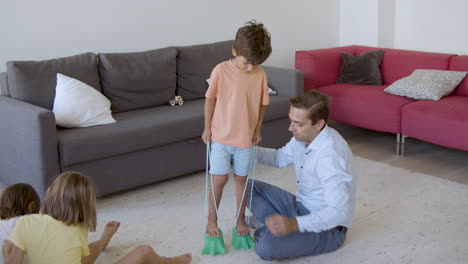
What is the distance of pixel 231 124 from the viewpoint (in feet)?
8.90

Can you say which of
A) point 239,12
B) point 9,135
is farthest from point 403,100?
point 9,135

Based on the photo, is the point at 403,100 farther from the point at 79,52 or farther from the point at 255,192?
the point at 79,52

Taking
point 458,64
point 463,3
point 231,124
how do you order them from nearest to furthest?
point 231,124 < point 458,64 < point 463,3

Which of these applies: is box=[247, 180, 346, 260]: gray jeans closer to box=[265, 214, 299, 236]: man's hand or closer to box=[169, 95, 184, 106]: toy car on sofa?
box=[265, 214, 299, 236]: man's hand

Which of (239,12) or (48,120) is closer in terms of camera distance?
(48,120)

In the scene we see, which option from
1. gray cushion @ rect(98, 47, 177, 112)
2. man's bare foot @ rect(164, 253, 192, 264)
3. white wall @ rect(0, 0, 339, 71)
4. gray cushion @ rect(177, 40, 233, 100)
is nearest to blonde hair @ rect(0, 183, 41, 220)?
man's bare foot @ rect(164, 253, 192, 264)

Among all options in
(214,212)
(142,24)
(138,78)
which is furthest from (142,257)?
(142,24)

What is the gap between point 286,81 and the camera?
4.30 metres

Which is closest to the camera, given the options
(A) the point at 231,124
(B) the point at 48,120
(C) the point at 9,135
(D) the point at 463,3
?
(A) the point at 231,124

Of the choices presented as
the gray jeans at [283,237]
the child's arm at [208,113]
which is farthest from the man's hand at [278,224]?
the child's arm at [208,113]

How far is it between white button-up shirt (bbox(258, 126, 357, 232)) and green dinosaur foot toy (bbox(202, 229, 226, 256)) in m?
0.44

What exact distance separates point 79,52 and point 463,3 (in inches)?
126

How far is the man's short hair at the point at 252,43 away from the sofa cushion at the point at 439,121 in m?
1.87

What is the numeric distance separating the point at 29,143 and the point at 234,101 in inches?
49.2
